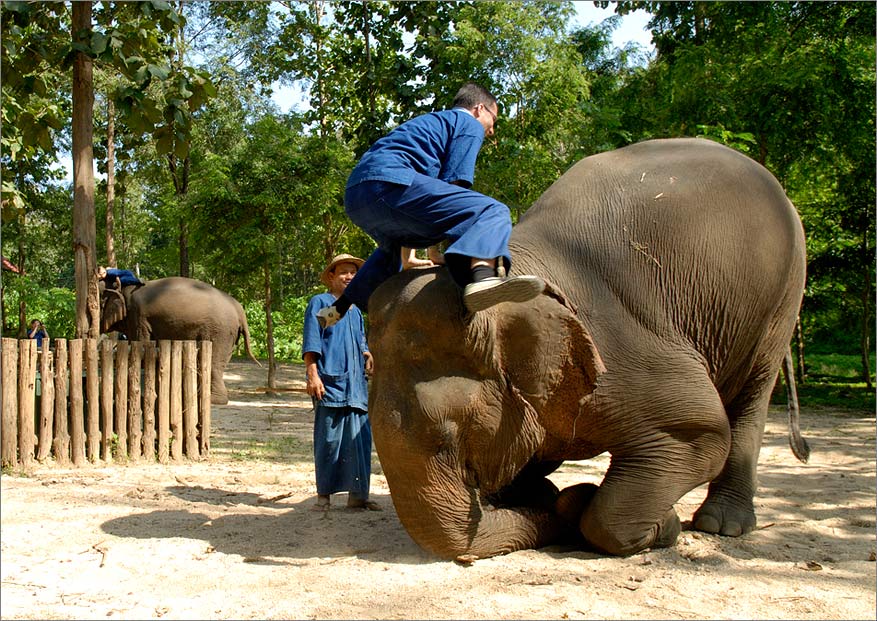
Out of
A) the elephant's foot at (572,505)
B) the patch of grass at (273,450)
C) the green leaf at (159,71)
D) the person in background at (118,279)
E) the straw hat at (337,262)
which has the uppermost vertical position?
the green leaf at (159,71)

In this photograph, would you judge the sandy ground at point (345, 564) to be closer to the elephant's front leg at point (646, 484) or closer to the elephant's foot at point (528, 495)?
the elephant's front leg at point (646, 484)

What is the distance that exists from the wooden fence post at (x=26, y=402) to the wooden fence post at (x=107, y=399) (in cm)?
67

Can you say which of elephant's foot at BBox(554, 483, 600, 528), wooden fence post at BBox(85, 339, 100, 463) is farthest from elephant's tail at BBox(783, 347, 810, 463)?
wooden fence post at BBox(85, 339, 100, 463)

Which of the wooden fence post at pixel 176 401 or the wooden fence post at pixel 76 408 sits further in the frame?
the wooden fence post at pixel 176 401

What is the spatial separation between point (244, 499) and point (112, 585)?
8.01 feet

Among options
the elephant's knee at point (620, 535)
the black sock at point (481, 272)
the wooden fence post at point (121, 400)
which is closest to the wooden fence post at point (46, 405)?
the wooden fence post at point (121, 400)

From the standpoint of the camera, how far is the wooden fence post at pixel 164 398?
27.9ft

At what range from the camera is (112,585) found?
4.17 meters

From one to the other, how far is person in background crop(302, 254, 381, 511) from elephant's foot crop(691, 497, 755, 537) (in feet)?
7.76

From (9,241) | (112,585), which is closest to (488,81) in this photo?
(112,585)

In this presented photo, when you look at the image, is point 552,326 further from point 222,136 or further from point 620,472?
point 222,136

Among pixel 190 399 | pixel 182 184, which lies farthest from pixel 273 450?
pixel 182 184

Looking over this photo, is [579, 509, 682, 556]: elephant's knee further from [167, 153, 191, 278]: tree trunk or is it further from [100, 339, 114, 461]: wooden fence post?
[167, 153, 191, 278]: tree trunk

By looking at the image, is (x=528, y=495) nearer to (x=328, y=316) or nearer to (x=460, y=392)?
(x=460, y=392)
